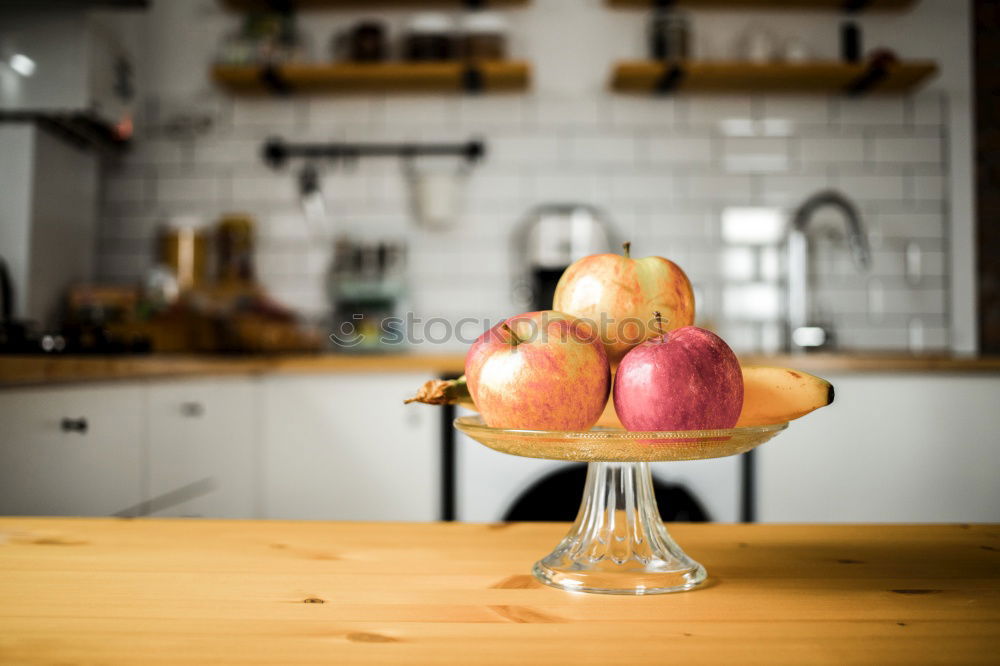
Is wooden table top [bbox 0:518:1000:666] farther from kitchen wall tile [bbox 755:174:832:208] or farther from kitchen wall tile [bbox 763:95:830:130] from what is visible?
kitchen wall tile [bbox 763:95:830:130]

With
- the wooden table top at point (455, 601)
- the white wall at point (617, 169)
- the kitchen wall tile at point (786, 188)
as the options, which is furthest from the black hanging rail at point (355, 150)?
the wooden table top at point (455, 601)

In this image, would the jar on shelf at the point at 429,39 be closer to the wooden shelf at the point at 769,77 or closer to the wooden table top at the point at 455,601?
the wooden shelf at the point at 769,77

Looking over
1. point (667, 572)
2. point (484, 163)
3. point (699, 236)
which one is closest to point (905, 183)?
point (699, 236)

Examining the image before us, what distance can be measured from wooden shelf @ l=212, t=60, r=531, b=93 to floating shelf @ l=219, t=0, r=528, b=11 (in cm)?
22

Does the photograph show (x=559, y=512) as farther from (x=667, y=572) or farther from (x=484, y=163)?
(x=667, y=572)

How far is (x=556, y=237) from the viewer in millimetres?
2910

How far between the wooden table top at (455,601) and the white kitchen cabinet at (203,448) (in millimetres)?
1076

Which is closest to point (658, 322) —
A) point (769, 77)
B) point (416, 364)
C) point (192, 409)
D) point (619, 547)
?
point (619, 547)

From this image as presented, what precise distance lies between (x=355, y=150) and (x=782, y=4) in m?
1.57

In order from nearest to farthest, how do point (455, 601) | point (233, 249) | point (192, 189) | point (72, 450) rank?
point (455, 601)
point (72, 450)
point (233, 249)
point (192, 189)

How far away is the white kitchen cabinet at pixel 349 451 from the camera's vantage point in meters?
2.16

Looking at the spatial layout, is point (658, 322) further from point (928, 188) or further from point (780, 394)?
point (928, 188)

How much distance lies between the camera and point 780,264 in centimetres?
290

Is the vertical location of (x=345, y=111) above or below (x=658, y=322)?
above
